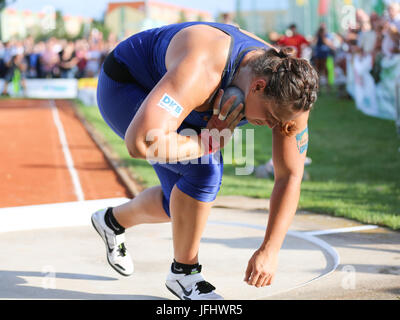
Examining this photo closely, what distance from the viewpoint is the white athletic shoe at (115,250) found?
3516 millimetres

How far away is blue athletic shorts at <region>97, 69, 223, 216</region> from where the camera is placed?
2.91 m

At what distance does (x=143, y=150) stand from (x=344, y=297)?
1.35 meters

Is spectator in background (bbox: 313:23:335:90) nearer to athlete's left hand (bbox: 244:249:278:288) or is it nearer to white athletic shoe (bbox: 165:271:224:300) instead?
white athletic shoe (bbox: 165:271:224:300)

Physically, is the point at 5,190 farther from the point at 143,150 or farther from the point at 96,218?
the point at 143,150

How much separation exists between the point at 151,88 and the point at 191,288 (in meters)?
1.01

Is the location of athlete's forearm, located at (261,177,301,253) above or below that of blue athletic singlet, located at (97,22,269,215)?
below

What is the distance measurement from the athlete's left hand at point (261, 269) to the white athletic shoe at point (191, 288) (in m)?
0.32

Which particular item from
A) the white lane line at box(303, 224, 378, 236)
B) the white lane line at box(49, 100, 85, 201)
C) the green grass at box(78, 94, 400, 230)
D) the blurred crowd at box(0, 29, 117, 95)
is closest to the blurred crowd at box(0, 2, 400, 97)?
the blurred crowd at box(0, 29, 117, 95)

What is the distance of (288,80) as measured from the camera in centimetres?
239

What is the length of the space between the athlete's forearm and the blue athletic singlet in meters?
0.30

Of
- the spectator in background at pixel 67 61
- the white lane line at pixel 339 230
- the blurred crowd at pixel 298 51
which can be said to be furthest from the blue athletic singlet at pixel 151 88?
the spectator in background at pixel 67 61

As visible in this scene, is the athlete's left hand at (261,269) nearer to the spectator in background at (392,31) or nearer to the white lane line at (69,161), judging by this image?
the white lane line at (69,161)
